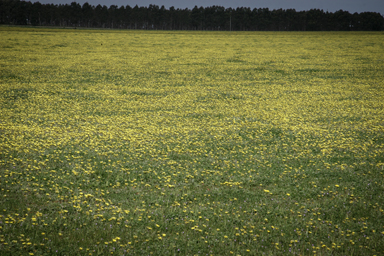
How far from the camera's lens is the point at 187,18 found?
7328 inches

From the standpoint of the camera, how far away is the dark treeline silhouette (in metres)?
166

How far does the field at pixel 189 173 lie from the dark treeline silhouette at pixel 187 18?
166m

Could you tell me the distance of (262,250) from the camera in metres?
6.31

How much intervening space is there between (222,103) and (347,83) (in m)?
12.7

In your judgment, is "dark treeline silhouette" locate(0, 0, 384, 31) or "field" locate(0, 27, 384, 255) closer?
"field" locate(0, 27, 384, 255)

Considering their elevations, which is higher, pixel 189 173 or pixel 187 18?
pixel 187 18

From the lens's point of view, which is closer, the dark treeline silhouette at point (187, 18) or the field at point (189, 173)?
the field at point (189, 173)

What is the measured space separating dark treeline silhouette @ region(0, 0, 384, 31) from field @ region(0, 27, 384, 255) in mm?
165948

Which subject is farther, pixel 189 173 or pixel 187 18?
pixel 187 18

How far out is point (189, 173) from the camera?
948 centimetres

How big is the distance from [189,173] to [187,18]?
18745 centimetres

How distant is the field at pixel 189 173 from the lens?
6543 millimetres

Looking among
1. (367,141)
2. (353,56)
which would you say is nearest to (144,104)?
(367,141)

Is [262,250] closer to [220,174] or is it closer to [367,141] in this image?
[220,174]
